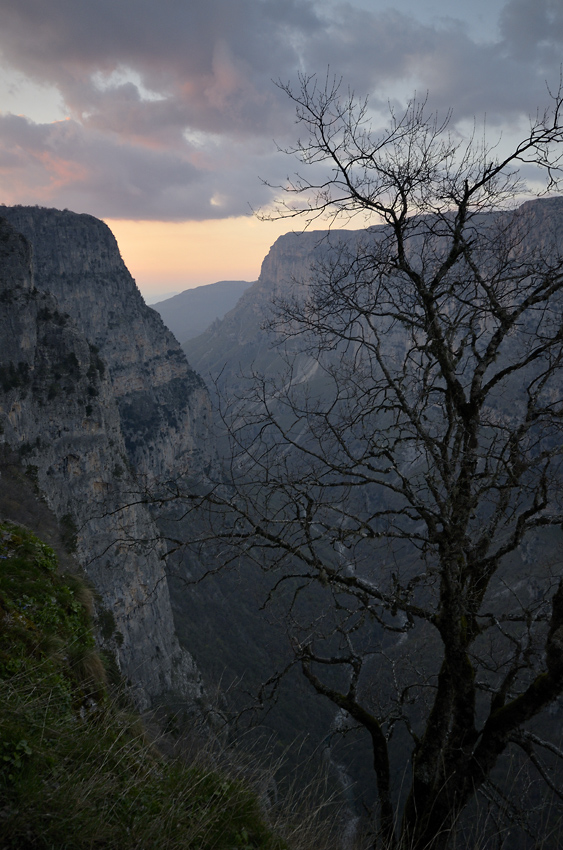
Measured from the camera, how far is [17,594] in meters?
4.87

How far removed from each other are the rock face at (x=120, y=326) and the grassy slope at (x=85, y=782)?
6814 centimetres

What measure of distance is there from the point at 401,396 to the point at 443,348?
743 mm

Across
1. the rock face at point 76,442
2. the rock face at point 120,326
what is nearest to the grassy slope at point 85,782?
the rock face at point 76,442

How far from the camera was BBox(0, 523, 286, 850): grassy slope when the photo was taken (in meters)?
2.21

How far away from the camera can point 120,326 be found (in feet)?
266

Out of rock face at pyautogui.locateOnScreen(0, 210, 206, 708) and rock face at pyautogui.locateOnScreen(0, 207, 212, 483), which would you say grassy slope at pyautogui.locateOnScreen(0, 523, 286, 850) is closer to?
rock face at pyautogui.locateOnScreen(0, 210, 206, 708)

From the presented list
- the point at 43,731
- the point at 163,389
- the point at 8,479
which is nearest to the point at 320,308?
the point at 43,731

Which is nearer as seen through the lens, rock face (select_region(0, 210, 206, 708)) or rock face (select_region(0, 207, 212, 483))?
rock face (select_region(0, 210, 206, 708))

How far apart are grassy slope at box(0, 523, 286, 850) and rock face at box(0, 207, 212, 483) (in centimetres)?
6814

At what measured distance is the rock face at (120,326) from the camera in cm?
7512

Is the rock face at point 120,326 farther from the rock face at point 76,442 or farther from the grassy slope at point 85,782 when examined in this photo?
the grassy slope at point 85,782

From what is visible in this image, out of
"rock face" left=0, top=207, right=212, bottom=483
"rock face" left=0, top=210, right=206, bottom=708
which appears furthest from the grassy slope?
"rock face" left=0, top=207, right=212, bottom=483

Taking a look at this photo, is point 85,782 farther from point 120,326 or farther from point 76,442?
point 120,326

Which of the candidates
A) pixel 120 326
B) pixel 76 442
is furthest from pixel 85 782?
pixel 120 326
